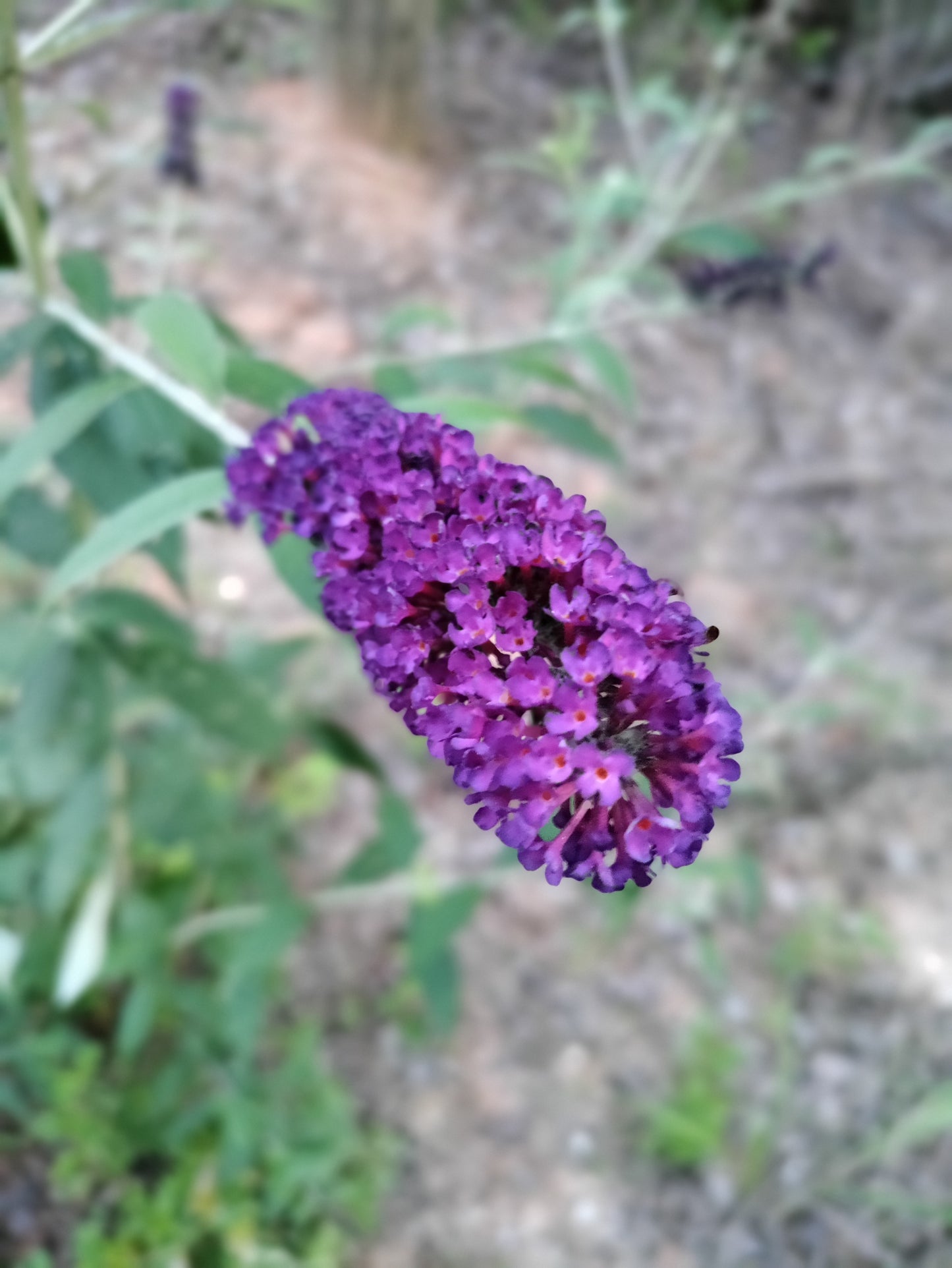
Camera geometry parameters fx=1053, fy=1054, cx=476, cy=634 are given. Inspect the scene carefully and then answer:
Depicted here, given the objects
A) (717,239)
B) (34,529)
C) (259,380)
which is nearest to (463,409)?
(259,380)

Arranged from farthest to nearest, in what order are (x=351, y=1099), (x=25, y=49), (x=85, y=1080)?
(x=351, y=1099) → (x=85, y=1080) → (x=25, y=49)

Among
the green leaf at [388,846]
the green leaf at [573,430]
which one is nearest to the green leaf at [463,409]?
the green leaf at [573,430]

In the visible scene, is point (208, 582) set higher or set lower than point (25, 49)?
higher

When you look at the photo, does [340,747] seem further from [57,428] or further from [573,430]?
[57,428]

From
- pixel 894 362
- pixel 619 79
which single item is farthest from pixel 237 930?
pixel 894 362

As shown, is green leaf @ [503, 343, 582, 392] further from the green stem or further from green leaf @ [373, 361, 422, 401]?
the green stem

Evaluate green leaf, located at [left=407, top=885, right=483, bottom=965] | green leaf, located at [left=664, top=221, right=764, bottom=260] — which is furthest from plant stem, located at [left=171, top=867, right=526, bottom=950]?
green leaf, located at [left=664, top=221, right=764, bottom=260]

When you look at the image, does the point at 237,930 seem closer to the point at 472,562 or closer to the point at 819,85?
the point at 472,562
